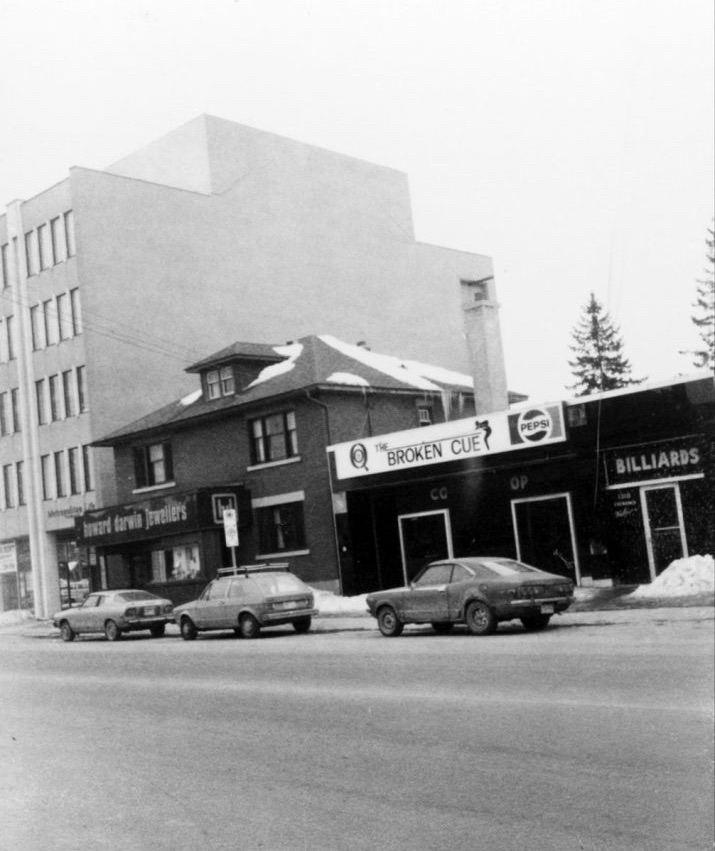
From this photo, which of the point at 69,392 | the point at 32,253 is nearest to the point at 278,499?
the point at 69,392

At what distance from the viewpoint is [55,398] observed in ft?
139

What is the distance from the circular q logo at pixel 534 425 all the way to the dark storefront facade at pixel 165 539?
37.1ft

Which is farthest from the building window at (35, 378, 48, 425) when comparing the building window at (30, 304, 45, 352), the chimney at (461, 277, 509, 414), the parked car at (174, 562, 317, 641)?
the parked car at (174, 562, 317, 641)

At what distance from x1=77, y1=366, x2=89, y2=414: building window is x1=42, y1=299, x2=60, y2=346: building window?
201 centimetres

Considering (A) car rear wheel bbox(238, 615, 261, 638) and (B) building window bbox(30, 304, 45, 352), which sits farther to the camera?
(B) building window bbox(30, 304, 45, 352)

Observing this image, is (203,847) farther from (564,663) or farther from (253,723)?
(564,663)

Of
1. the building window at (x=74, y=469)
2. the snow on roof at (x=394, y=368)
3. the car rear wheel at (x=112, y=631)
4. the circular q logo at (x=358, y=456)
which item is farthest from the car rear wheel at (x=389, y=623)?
the building window at (x=74, y=469)

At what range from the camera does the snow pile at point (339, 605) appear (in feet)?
82.2

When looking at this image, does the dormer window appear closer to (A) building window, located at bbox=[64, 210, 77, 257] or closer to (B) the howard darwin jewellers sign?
(B) the howard darwin jewellers sign

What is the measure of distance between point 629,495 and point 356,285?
27.9 meters

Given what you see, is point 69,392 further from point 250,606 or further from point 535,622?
point 535,622

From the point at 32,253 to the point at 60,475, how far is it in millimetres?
9439

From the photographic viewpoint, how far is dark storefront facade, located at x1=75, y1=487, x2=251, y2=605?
32.3m

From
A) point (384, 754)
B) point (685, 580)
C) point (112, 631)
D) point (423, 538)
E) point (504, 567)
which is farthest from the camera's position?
point (423, 538)
